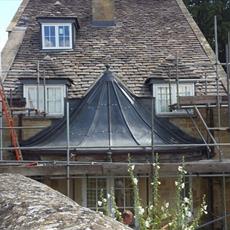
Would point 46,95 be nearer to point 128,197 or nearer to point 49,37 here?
point 49,37

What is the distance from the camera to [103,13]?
21.9 m

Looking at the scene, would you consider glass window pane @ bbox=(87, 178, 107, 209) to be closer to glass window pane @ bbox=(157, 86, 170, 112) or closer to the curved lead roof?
the curved lead roof

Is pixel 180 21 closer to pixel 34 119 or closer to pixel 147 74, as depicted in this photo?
pixel 147 74

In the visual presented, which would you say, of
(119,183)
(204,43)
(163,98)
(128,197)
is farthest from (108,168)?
(204,43)

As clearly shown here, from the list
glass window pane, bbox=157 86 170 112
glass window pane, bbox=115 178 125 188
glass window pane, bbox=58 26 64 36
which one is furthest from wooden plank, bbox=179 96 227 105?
glass window pane, bbox=58 26 64 36

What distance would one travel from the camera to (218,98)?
54.0 ft

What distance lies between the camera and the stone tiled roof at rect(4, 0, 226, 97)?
19234 millimetres

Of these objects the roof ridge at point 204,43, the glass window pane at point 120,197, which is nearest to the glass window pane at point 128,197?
the glass window pane at point 120,197

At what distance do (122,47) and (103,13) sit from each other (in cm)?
203

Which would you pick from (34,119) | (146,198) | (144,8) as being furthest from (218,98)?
(144,8)

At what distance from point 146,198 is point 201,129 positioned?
3492mm

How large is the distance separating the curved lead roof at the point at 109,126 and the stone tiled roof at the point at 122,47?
1.70 m

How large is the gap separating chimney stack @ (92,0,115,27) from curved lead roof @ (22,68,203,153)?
183 inches

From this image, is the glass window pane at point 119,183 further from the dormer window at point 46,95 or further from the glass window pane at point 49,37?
the glass window pane at point 49,37
